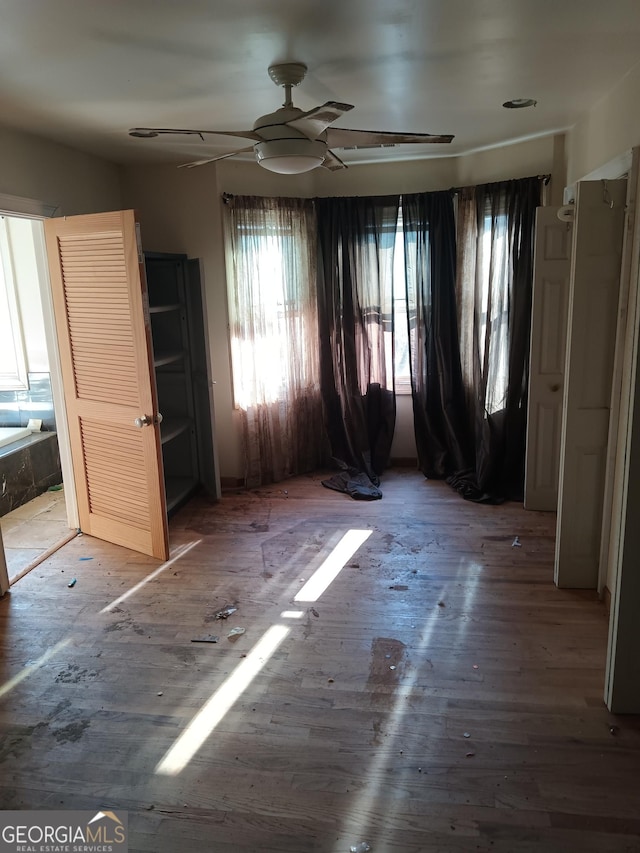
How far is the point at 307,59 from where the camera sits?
248 centimetres

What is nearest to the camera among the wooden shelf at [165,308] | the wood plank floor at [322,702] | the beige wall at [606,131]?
the wood plank floor at [322,702]

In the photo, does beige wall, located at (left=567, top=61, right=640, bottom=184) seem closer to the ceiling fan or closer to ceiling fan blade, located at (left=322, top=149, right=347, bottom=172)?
the ceiling fan

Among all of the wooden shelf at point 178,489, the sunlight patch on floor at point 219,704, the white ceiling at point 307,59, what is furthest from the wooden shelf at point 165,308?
the sunlight patch on floor at point 219,704

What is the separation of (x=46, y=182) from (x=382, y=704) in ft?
11.3

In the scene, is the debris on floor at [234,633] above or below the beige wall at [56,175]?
below

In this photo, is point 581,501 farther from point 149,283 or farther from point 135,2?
point 149,283

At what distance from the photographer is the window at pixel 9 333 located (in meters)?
4.96

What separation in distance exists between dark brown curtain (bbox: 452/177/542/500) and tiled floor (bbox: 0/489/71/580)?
2989 mm

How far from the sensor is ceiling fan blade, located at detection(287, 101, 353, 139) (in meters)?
2.13

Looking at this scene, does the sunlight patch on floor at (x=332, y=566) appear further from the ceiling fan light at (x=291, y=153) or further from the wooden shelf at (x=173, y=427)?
the ceiling fan light at (x=291, y=153)

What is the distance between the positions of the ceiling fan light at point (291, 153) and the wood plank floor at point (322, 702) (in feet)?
6.95

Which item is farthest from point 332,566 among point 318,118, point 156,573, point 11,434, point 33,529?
point 11,434

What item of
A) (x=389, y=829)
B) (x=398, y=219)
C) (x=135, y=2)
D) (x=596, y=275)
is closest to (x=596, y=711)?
(x=389, y=829)

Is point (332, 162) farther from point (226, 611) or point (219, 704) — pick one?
point (219, 704)
